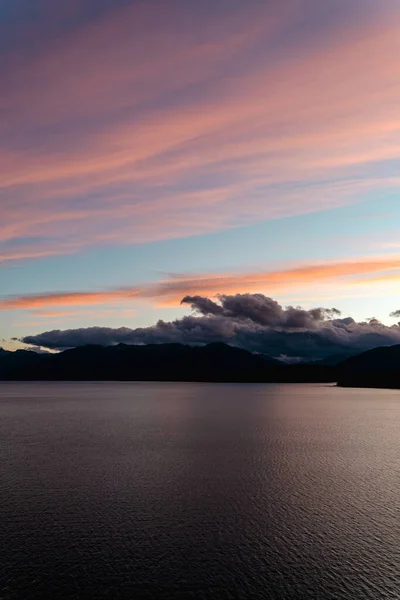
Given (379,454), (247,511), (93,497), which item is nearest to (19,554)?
(93,497)

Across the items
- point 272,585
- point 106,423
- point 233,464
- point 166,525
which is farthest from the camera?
point 106,423

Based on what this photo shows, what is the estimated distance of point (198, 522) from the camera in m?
38.4

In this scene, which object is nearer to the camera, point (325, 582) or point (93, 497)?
point (325, 582)

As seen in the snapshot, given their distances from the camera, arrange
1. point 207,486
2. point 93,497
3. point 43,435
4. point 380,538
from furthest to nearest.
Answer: point 43,435 < point 207,486 < point 93,497 < point 380,538

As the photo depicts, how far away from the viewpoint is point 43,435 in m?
93.8

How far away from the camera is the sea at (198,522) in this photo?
27.5 m

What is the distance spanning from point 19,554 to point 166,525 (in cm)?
1121

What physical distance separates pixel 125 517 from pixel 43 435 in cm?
6045

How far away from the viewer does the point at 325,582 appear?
27828 mm

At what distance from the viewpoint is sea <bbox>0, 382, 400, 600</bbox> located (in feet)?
90.3

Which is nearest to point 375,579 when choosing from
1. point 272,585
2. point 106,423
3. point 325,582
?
point 325,582

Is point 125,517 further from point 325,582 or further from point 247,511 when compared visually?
point 325,582

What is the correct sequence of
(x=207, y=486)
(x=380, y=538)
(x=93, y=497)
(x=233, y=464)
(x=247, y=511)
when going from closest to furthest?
1. (x=380, y=538)
2. (x=247, y=511)
3. (x=93, y=497)
4. (x=207, y=486)
5. (x=233, y=464)

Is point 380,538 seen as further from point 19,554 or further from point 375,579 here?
point 19,554
